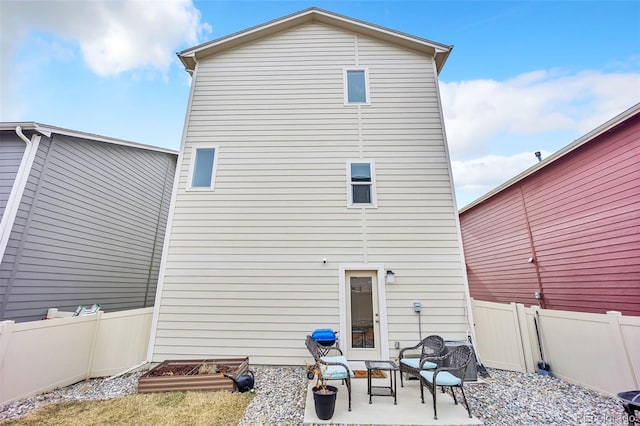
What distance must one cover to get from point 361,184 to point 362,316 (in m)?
3.08

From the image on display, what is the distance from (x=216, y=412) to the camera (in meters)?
3.55

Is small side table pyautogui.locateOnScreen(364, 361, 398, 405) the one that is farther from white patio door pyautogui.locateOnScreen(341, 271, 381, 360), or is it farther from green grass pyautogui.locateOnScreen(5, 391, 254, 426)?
green grass pyautogui.locateOnScreen(5, 391, 254, 426)

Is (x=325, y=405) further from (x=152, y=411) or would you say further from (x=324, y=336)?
(x=152, y=411)

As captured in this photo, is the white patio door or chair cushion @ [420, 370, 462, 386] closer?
chair cushion @ [420, 370, 462, 386]

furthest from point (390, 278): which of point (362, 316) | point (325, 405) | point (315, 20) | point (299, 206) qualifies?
point (315, 20)

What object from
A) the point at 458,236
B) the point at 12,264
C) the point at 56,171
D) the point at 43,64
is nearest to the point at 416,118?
the point at 458,236

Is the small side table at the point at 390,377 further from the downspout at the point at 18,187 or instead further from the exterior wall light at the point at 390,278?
the downspout at the point at 18,187

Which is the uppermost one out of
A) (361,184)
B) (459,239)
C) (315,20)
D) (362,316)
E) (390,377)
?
(315,20)

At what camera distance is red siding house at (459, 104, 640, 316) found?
17.8ft

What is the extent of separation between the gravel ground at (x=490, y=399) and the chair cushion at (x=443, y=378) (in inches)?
19.9

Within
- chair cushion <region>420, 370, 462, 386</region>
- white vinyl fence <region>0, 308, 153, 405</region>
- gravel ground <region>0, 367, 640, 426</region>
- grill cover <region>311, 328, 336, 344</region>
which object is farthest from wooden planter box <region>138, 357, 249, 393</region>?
chair cushion <region>420, 370, 462, 386</region>

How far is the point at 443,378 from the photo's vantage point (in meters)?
3.68

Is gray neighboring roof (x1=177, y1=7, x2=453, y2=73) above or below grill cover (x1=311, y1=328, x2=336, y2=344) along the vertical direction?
above

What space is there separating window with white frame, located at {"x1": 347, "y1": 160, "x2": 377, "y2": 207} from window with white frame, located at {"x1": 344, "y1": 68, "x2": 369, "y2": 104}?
1.88 m
